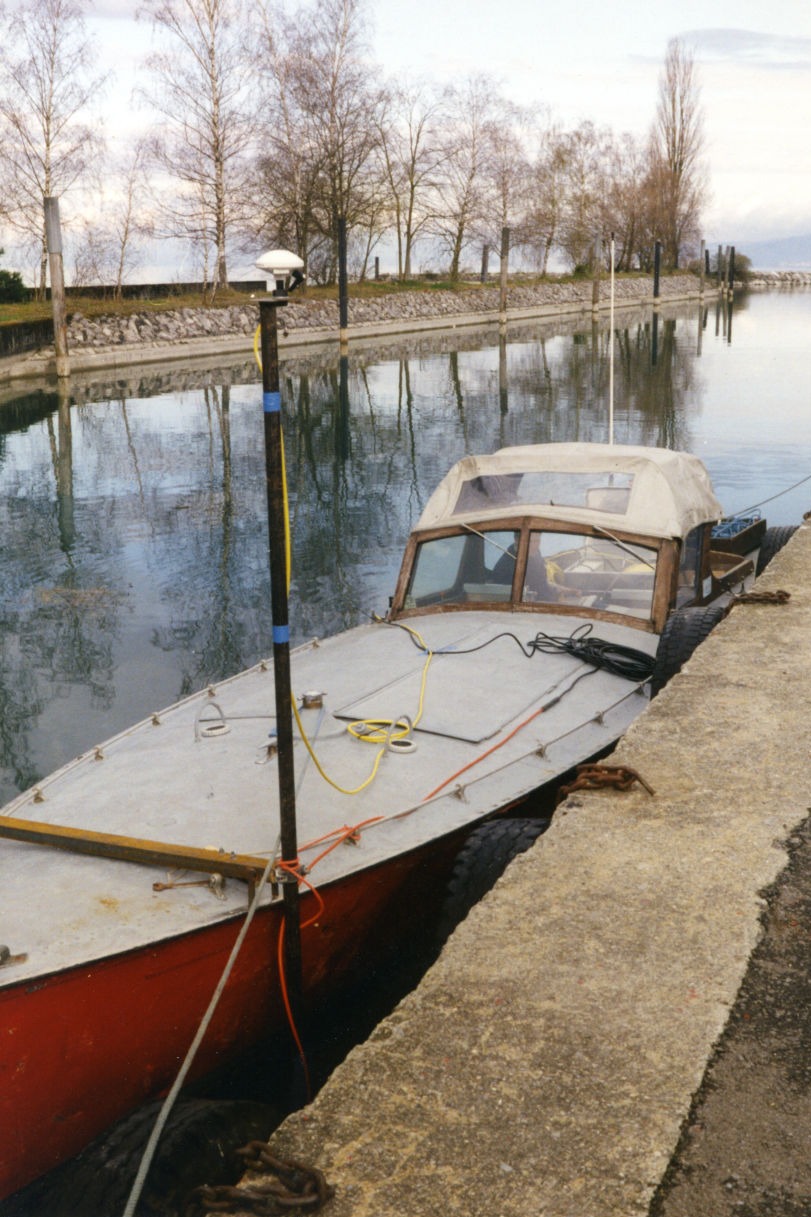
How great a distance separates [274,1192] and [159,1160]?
4.23 feet

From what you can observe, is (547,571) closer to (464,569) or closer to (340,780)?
(464,569)

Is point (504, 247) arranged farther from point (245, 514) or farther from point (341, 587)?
point (341, 587)

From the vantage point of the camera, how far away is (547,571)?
7.95m

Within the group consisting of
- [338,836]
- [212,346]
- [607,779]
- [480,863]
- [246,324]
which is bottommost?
[480,863]

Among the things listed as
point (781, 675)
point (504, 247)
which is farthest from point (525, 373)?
point (781, 675)

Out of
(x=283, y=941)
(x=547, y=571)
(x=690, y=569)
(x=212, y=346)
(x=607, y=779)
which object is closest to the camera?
(x=283, y=941)

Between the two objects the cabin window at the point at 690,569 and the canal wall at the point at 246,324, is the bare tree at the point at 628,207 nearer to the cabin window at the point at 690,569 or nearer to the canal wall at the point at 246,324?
the canal wall at the point at 246,324

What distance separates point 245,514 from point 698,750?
13.3 meters

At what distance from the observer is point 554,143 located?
80000mm

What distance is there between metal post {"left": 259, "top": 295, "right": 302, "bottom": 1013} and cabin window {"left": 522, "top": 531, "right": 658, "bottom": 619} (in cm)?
357

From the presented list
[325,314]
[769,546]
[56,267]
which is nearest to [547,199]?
[325,314]

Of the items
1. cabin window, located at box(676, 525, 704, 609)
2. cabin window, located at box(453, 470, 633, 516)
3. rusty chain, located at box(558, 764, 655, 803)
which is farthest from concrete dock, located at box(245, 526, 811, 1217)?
cabin window, located at box(453, 470, 633, 516)

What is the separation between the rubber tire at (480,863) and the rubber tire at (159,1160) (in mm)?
1285

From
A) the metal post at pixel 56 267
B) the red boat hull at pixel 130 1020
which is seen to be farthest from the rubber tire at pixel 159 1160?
the metal post at pixel 56 267
